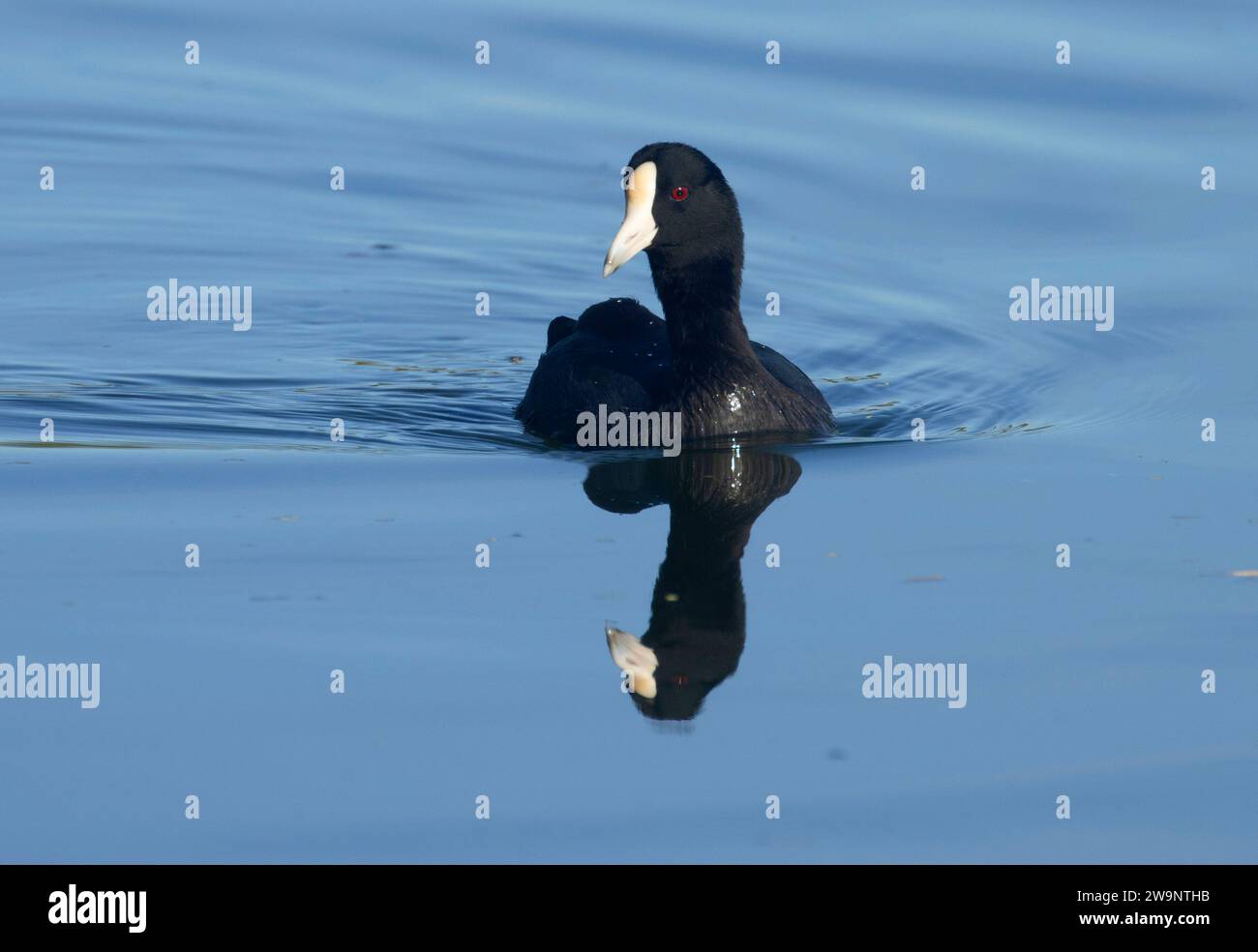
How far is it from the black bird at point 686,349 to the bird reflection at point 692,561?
0.90ft

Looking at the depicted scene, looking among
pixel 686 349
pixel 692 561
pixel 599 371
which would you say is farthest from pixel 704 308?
pixel 692 561

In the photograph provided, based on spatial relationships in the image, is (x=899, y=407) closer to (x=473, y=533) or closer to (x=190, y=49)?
(x=473, y=533)

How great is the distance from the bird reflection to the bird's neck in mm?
477

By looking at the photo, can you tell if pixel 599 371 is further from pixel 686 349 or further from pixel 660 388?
pixel 686 349

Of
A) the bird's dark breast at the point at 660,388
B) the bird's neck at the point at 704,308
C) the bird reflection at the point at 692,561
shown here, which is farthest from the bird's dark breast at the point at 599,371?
the bird reflection at the point at 692,561

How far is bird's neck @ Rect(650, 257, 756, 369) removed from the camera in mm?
9367

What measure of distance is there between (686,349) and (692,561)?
5.80 feet

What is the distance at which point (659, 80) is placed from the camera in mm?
15477

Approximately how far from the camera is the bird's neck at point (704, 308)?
937 centimetres

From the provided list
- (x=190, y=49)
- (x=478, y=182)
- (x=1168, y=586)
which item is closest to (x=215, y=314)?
(x=478, y=182)

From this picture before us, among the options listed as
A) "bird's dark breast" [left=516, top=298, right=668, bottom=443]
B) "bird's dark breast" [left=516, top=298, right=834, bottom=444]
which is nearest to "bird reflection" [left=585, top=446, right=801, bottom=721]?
"bird's dark breast" [left=516, top=298, right=834, bottom=444]

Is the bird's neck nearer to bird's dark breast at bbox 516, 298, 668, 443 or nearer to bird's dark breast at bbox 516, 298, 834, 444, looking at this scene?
bird's dark breast at bbox 516, 298, 834, 444

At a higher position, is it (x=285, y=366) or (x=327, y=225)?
(x=327, y=225)

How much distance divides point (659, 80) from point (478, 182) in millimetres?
2122
